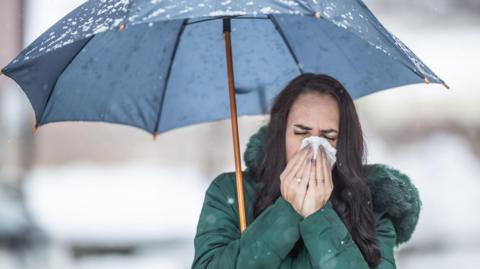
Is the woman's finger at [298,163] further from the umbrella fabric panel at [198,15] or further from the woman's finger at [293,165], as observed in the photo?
the umbrella fabric panel at [198,15]

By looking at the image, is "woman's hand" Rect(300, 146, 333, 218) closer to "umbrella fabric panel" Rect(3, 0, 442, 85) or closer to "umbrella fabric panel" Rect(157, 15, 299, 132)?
"umbrella fabric panel" Rect(3, 0, 442, 85)

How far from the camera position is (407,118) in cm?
1247

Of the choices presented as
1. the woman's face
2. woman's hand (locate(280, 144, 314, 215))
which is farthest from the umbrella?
woman's hand (locate(280, 144, 314, 215))

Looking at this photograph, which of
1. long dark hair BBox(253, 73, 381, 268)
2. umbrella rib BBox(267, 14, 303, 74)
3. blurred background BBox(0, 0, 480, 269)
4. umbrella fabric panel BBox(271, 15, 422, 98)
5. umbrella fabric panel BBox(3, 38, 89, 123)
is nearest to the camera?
long dark hair BBox(253, 73, 381, 268)

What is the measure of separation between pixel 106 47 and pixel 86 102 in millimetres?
225

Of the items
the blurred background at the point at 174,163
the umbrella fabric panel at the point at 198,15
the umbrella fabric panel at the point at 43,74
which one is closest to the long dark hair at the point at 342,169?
the umbrella fabric panel at the point at 198,15

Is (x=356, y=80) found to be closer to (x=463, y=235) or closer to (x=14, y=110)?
(x=463, y=235)

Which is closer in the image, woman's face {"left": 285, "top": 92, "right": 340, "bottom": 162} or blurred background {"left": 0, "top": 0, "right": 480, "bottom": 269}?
woman's face {"left": 285, "top": 92, "right": 340, "bottom": 162}

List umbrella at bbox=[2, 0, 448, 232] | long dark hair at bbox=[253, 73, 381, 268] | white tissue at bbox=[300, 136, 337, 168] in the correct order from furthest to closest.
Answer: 1. umbrella at bbox=[2, 0, 448, 232]
2. long dark hair at bbox=[253, 73, 381, 268]
3. white tissue at bbox=[300, 136, 337, 168]

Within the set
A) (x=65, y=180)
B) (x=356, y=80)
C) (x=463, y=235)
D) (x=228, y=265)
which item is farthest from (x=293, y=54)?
(x=65, y=180)

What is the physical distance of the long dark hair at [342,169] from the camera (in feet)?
8.39

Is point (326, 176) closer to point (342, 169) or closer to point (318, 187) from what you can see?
point (318, 187)

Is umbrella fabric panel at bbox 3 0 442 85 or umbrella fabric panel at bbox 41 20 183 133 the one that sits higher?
umbrella fabric panel at bbox 3 0 442 85

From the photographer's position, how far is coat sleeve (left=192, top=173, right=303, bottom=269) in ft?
7.75
